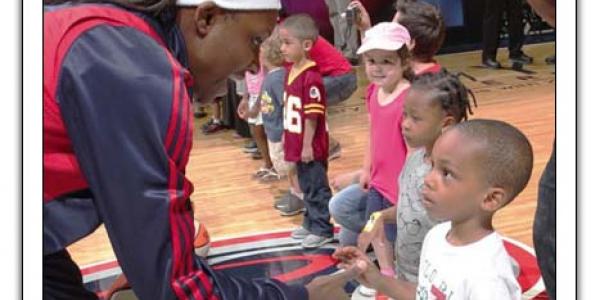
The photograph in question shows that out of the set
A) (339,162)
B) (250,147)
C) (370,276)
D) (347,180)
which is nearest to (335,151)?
(339,162)

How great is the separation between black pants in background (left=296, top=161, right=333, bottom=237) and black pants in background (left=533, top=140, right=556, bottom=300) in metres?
2.13

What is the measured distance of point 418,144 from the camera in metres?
2.58

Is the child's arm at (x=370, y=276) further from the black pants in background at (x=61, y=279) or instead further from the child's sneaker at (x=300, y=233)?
the child's sneaker at (x=300, y=233)

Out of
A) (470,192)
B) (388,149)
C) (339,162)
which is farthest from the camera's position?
(339,162)

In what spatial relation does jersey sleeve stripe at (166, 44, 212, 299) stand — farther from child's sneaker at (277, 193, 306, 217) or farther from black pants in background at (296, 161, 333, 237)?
child's sneaker at (277, 193, 306, 217)

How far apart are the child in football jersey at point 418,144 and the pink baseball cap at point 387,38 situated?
43cm

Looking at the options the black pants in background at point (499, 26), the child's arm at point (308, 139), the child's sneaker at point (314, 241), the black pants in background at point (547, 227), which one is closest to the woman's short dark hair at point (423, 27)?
the child's arm at point (308, 139)

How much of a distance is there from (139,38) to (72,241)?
38 cm

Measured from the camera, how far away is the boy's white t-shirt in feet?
5.28

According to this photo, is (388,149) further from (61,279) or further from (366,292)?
(61,279)

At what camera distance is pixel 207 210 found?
4.47 meters

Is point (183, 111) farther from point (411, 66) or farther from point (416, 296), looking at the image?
point (411, 66)

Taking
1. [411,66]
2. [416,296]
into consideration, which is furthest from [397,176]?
[416,296]

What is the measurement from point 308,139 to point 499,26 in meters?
4.81
